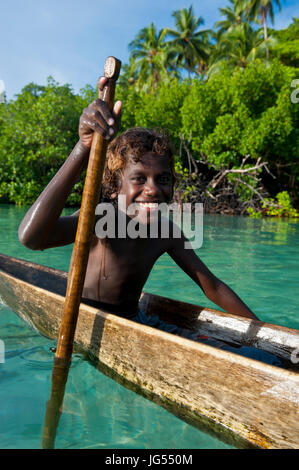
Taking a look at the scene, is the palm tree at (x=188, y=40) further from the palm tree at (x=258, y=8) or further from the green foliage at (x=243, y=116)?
the green foliage at (x=243, y=116)

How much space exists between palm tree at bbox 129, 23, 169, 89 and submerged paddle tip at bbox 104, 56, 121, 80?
23.9 metres

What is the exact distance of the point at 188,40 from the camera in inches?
989

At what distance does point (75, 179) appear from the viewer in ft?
5.31

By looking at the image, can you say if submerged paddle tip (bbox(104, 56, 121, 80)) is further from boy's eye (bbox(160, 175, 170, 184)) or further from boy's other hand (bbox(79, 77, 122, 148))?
boy's eye (bbox(160, 175, 170, 184))

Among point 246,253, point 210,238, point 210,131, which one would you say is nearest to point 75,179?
point 246,253

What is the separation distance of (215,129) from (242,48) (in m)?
8.12

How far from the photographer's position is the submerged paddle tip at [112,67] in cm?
140

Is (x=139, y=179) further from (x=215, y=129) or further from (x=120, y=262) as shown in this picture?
(x=215, y=129)

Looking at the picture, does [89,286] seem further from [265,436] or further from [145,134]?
[265,436]

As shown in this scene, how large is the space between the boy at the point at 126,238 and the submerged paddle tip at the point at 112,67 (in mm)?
311

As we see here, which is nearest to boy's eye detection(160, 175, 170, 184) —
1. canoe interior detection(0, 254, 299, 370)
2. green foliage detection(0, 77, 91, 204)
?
canoe interior detection(0, 254, 299, 370)

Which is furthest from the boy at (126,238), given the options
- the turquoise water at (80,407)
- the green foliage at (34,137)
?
the green foliage at (34,137)

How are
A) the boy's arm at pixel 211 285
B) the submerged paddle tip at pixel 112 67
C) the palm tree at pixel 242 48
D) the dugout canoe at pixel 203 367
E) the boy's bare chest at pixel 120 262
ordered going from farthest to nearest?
the palm tree at pixel 242 48
the boy's arm at pixel 211 285
the boy's bare chest at pixel 120 262
the submerged paddle tip at pixel 112 67
the dugout canoe at pixel 203 367

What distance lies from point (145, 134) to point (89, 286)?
912mm
